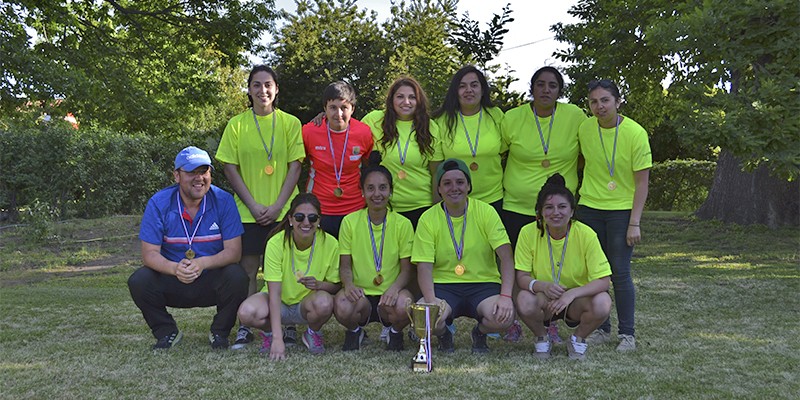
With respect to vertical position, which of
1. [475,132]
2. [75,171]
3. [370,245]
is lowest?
[370,245]

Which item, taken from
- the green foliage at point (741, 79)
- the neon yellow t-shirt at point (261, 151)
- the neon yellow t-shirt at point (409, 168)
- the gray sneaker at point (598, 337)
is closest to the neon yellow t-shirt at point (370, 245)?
the neon yellow t-shirt at point (409, 168)

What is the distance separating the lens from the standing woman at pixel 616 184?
205 inches

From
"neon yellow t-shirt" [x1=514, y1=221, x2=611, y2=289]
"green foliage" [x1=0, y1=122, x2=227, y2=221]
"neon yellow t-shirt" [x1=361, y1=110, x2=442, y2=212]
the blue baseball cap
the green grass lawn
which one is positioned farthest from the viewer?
"green foliage" [x1=0, y1=122, x2=227, y2=221]

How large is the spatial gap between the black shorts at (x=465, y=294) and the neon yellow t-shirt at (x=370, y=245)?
340 millimetres

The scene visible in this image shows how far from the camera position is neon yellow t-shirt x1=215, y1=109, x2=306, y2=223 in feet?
18.1

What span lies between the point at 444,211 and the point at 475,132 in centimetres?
68

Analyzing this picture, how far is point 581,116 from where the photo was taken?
18.3 ft

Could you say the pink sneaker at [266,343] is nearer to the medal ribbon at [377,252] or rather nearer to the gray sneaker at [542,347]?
the medal ribbon at [377,252]

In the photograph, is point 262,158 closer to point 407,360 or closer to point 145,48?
point 407,360

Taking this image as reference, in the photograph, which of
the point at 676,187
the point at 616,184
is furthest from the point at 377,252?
the point at 676,187

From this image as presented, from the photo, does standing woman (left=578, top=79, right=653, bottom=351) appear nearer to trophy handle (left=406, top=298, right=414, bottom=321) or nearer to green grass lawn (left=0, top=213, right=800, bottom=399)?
green grass lawn (left=0, top=213, right=800, bottom=399)

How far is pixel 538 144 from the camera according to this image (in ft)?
18.0

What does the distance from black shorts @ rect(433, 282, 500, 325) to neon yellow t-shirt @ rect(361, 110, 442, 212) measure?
656 millimetres

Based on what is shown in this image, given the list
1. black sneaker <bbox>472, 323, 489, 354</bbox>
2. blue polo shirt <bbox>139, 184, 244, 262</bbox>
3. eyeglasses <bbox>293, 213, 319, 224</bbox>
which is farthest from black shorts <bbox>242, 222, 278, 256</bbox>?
black sneaker <bbox>472, 323, 489, 354</bbox>
